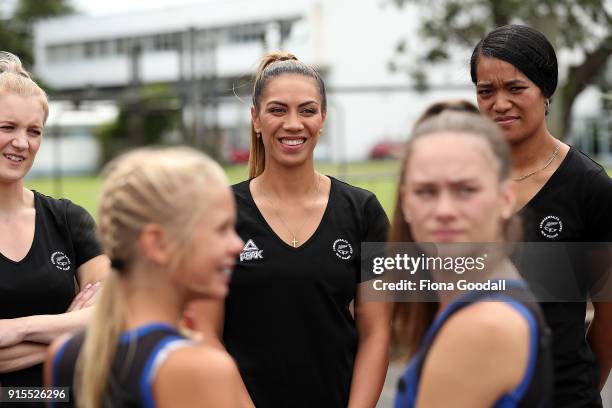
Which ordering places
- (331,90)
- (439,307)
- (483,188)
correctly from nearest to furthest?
(483,188)
(439,307)
(331,90)

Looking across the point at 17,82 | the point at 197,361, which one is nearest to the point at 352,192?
the point at 17,82

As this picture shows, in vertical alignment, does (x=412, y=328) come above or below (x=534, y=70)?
below

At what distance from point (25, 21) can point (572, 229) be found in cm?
6445

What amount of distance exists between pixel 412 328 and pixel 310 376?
3.45 ft

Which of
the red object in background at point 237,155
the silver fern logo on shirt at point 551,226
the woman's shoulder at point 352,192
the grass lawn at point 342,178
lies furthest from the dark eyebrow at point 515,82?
the red object in background at point 237,155

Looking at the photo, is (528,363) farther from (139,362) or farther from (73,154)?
(73,154)

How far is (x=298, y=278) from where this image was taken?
2959 millimetres

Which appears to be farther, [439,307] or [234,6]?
[234,6]

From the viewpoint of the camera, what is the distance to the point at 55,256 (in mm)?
3105

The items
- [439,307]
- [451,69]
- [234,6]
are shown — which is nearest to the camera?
[439,307]

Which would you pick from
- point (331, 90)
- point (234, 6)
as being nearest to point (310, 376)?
point (331, 90)

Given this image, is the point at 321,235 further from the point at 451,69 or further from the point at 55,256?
the point at 451,69

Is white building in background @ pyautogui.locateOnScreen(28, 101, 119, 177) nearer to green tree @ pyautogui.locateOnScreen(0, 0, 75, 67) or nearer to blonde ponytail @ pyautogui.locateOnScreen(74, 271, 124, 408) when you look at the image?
green tree @ pyautogui.locateOnScreen(0, 0, 75, 67)

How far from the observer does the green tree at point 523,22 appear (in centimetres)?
1330
